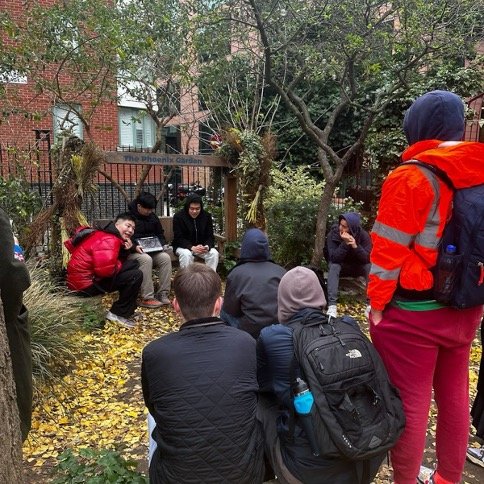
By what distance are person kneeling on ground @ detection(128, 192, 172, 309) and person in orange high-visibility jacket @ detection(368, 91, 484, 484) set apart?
4000 millimetres

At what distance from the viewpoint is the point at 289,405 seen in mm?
2037

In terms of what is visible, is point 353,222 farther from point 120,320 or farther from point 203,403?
point 203,403

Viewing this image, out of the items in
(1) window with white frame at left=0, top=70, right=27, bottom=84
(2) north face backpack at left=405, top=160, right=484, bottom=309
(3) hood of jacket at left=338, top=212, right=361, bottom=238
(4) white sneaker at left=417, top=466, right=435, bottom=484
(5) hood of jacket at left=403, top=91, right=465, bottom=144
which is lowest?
(4) white sneaker at left=417, top=466, right=435, bottom=484

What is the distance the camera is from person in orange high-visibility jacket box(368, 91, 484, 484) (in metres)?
1.95

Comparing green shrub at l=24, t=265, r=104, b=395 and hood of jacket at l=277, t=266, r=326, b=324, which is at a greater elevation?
hood of jacket at l=277, t=266, r=326, b=324

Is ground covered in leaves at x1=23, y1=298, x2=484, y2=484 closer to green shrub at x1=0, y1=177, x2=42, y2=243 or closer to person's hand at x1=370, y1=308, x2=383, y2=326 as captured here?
person's hand at x1=370, y1=308, x2=383, y2=326

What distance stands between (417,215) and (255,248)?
6.06 feet

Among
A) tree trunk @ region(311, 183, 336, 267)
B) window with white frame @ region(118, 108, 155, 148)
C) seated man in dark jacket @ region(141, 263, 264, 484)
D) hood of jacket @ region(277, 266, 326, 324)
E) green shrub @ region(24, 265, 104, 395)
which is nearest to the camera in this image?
seated man in dark jacket @ region(141, 263, 264, 484)

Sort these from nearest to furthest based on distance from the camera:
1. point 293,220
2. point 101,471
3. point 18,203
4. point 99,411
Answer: point 101,471 → point 99,411 → point 18,203 → point 293,220

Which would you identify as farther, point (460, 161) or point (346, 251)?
point (346, 251)

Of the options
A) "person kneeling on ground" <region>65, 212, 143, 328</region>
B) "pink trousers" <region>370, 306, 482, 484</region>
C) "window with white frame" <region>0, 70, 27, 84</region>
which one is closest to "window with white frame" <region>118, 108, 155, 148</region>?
"window with white frame" <region>0, 70, 27, 84</region>

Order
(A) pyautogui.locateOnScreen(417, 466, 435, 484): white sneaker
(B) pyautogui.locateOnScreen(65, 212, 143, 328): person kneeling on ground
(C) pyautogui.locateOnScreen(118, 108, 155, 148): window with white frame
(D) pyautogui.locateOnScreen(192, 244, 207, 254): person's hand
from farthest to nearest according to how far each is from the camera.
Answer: (C) pyautogui.locateOnScreen(118, 108, 155, 148): window with white frame, (D) pyautogui.locateOnScreen(192, 244, 207, 254): person's hand, (B) pyautogui.locateOnScreen(65, 212, 143, 328): person kneeling on ground, (A) pyautogui.locateOnScreen(417, 466, 435, 484): white sneaker

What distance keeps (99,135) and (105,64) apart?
297 inches

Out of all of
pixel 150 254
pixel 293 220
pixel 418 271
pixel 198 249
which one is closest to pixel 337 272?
pixel 293 220
